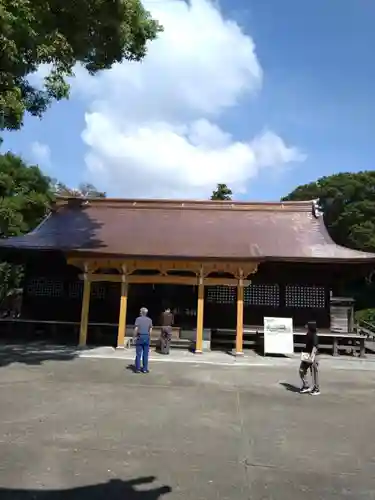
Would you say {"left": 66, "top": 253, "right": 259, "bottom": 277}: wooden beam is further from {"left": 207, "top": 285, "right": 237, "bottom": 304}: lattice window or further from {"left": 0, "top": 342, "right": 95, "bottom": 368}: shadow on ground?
{"left": 207, "top": 285, "right": 237, "bottom": 304}: lattice window

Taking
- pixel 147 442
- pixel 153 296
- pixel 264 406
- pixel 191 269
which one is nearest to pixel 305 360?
pixel 264 406

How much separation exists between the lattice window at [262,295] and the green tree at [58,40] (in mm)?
9666

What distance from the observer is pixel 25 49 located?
862cm

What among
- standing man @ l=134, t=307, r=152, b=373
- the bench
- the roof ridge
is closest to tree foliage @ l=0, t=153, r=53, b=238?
the roof ridge

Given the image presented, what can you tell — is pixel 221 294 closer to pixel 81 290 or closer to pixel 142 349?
pixel 81 290

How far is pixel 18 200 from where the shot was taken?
26.4 meters

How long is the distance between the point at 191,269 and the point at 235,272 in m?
1.44

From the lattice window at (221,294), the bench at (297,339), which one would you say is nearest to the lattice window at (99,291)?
the lattice window at (221,294)

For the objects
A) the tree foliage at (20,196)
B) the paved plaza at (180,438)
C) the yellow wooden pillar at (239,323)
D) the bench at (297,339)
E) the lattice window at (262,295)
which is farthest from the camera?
the tree foliage at (20,196)

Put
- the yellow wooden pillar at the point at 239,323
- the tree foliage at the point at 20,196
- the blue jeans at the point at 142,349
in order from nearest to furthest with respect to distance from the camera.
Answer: the blue jeans at the point at 142,349 → the yellow wooden pillar at the point at 239,323 → the tree foliage at the point at 20,196

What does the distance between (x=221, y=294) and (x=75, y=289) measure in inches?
232

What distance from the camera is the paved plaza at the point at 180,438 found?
4355mm

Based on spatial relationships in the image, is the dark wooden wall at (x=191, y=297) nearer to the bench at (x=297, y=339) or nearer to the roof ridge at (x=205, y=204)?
the bench at (x=297, y=339)

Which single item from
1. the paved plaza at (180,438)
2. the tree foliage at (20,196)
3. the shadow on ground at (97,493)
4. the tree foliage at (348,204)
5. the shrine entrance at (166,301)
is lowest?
the shadow on ground at (97,493)
